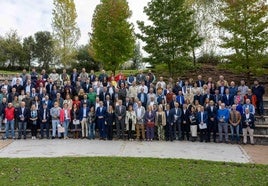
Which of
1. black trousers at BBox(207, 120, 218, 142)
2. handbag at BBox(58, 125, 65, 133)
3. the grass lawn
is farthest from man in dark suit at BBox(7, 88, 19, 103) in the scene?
black trousers at BBox(207, 120, 218, 142)

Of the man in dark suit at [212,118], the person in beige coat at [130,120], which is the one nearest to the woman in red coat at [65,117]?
the person in beige coat at [130,120]

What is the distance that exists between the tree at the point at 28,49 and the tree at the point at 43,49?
0.53m

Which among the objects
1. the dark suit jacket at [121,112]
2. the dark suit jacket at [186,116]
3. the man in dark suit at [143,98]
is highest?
the man in dark suit at [143,98]

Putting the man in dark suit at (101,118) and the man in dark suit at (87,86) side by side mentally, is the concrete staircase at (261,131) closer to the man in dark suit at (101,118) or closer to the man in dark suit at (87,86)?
the man in dark suit at (101,118)

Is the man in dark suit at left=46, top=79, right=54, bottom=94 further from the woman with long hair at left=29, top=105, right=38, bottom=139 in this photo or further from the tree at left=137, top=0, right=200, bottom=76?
the tree at left=137, top=0, right=200, bottom=76

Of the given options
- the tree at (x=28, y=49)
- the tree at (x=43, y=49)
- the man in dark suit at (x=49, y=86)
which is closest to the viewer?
the man in dark suit at (x=49, y=86)

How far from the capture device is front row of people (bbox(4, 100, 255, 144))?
17.8m

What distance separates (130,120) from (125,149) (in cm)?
250

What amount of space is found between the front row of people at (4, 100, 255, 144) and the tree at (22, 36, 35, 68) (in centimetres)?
3414

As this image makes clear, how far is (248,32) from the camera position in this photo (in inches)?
956

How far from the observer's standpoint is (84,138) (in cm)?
1844

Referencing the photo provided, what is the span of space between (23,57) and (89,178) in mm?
41943

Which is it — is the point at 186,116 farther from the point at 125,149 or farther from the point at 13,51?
the point at 13,51

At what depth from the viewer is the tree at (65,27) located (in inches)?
1702
